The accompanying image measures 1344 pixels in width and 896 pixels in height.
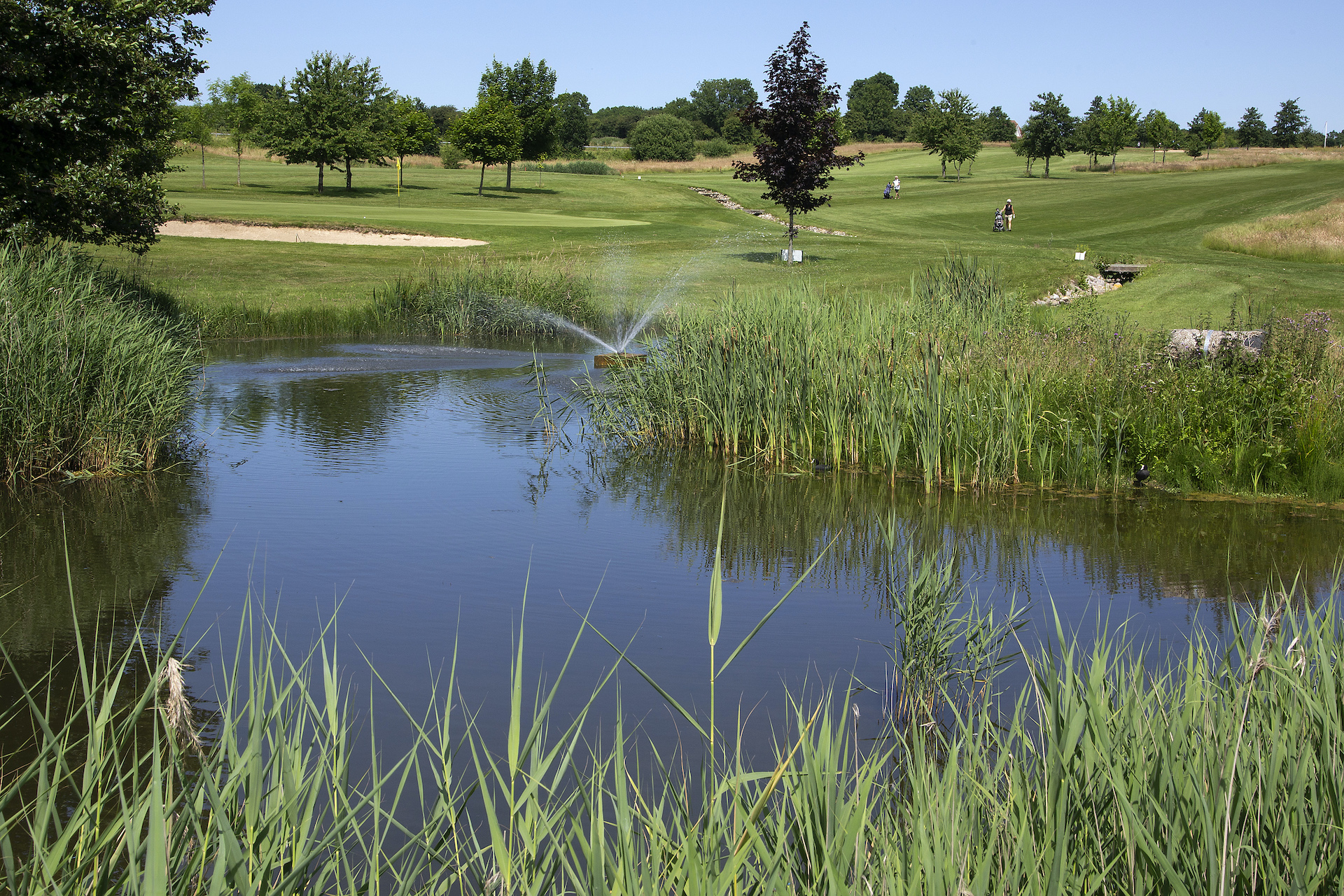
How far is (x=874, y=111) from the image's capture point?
113 m

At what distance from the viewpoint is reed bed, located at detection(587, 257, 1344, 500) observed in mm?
8031

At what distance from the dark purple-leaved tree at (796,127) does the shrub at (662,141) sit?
181 feet

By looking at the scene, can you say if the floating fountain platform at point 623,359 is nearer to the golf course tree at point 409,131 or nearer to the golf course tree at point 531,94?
the golf course tree at point 409,131

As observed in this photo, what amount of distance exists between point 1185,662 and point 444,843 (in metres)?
3.37

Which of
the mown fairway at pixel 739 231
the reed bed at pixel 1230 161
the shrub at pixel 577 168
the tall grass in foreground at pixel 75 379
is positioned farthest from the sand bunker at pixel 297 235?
the reed bed at pixel 1230 161

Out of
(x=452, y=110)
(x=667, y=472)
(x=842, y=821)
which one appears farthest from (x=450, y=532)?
(x=452, y=110)

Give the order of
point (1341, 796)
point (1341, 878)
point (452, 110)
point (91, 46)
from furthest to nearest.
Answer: point (452, 110) → point (91, 46) → point (1341, 796) → point (1341, 878)

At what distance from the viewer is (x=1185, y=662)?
172 inches

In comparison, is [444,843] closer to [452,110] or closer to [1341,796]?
[1341,796]

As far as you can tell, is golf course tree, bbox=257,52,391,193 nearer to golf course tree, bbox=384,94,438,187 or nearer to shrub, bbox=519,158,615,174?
golf course tree, bbox=384,94,438,187

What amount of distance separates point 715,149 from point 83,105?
76.3 m

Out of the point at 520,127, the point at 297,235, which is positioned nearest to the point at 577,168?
the point at 520,127

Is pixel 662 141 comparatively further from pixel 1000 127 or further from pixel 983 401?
pixel 983 401

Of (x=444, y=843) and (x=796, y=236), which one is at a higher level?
(x=796, y=236)
